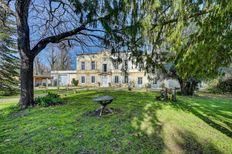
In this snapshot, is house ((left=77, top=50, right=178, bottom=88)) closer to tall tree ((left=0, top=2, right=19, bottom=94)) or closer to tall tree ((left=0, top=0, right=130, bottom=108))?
tall tree ((left=0, top=2, right=19, bottom=94))

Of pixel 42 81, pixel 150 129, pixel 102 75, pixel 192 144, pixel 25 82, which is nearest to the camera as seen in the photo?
pixel 192 144

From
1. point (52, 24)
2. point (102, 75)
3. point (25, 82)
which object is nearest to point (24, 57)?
point (25, 82)

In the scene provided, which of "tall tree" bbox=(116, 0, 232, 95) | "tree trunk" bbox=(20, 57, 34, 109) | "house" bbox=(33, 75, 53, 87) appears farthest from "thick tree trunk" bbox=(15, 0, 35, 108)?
"house" bbox=(33, 75, 53, 87)

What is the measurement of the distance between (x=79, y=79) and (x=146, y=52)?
32.8 m

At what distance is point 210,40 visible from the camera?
475 centimetres

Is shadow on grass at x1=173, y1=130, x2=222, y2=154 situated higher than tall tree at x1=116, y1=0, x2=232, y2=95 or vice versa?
tall tree at x1=116, y1=0, x2=232, y2=95

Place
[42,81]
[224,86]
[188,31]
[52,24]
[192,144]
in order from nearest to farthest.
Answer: [188,31]
[192,144]
[52,24]
[224,86]
[42,81]

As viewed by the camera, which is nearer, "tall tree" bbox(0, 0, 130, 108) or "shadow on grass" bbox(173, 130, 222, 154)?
"shadow on grass" bbox(173, 130, 222, 154)

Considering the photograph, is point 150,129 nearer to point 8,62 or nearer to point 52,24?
point 52,24

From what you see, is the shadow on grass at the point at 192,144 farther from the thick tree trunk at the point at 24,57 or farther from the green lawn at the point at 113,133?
the thick tree trunk at the point at 24,57

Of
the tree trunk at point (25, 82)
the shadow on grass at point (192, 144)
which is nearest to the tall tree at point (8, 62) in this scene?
the tree trunk at point (25, 82)

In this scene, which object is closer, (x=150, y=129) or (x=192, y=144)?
(x=192, y=144)

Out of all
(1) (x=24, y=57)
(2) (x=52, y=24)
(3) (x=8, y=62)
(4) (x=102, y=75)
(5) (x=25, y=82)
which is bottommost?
(5) (x=25, y=82)

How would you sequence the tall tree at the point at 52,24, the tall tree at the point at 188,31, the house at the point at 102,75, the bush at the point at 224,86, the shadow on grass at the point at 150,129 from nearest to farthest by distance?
1. the tall tree at the point at 188,31
2. the shadow on grass at the point at 150,129
3. the tall tree at the point at 52,24
4. the bush at the point at 224,86
5. the house at the point at 102,75
